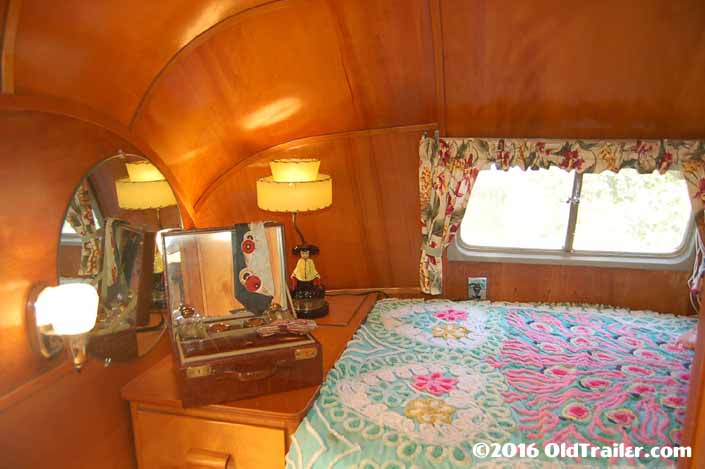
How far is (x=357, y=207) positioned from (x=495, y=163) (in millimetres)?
733

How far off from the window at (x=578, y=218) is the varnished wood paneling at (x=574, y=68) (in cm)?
32

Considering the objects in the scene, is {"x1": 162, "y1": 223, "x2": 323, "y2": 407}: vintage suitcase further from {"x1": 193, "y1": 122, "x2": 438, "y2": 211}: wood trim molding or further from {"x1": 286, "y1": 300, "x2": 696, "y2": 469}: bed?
{"x1": 193, "y1": 122, "x2": 438, "y2": 211}: wood trim molding

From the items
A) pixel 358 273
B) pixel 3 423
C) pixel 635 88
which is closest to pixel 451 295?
pixel 358 273

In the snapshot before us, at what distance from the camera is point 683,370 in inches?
77.8

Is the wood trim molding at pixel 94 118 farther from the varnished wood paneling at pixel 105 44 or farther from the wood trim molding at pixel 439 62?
the wood trim molding at pixel 439 62

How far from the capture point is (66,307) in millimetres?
1426

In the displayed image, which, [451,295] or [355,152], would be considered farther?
[451,295]

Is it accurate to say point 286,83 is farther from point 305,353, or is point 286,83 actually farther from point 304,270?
point 305,353

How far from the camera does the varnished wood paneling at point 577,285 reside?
255cm

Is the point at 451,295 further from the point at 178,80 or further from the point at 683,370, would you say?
the point at 178,80

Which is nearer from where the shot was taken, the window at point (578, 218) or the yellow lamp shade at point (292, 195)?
the yellow lamp shade at point (292, 195)

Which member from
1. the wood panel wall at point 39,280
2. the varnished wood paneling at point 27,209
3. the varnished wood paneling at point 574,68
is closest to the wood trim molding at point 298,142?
the varnished wood paneling at point 574,68

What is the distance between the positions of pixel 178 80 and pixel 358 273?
1397 mm

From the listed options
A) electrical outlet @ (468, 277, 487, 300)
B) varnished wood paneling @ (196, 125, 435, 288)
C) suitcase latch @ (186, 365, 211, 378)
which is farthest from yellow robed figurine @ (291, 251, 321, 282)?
electrical outlet @ (468, 277, 487, 300)
